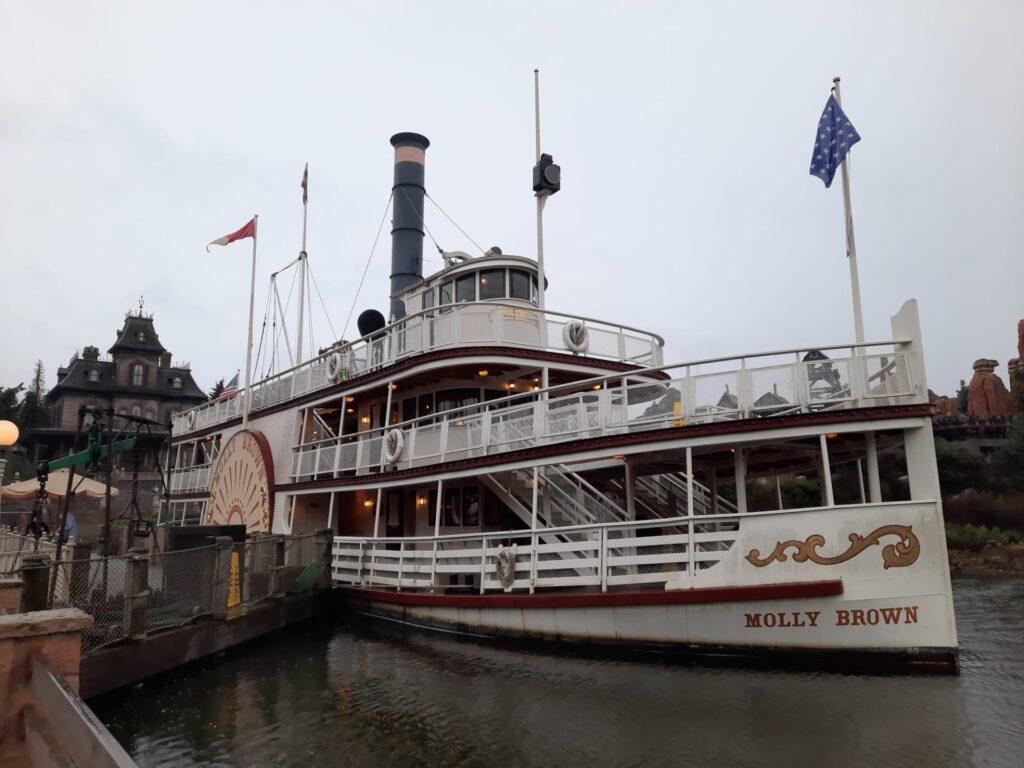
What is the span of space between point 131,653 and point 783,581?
30.0 feet

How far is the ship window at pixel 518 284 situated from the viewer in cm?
1795

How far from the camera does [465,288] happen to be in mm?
18188

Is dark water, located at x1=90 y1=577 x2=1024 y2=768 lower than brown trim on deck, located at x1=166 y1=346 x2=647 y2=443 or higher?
lower

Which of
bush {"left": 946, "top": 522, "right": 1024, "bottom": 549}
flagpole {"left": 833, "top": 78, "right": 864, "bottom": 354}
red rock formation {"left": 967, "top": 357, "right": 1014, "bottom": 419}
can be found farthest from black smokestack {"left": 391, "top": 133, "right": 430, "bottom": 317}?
red rock formation {"left": 967, "top": 357, "right": 1014, "bottom": 419}

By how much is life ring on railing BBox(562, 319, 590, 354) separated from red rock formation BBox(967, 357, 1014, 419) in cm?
4952

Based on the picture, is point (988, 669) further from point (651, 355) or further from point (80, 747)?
point (80, 747)

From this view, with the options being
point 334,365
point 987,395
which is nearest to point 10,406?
point 334,365

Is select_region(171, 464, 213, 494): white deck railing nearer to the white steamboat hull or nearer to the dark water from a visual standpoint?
the dark water

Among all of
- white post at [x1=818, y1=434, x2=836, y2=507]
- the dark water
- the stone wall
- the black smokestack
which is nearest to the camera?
the stone wall

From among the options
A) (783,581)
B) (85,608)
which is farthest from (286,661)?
(783,581)

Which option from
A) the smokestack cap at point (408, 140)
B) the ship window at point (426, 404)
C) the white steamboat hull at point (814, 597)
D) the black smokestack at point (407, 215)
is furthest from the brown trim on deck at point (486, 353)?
the smokestack cap at point (408, 140)

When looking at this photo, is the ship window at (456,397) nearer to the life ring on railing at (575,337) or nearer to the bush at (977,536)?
the life ring on railing at (575,337)

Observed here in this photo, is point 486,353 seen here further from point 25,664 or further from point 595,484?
point 25,664

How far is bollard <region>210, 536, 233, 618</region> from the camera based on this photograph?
12.1m
